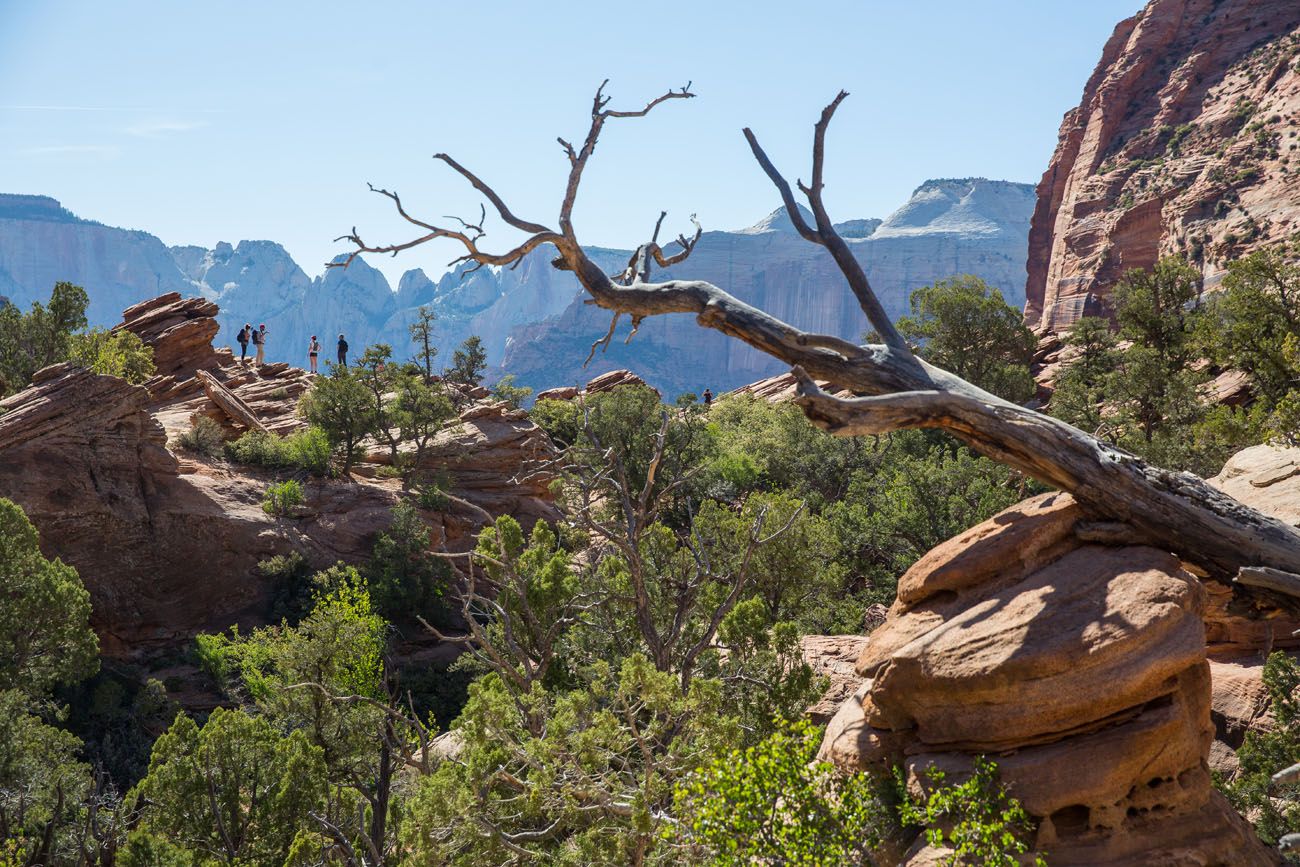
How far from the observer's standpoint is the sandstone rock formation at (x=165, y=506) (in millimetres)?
32000

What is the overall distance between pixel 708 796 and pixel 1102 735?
3.28 metres

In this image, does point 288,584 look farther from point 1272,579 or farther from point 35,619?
point 1272,579

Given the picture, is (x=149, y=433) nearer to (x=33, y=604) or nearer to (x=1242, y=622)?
(x=33, y=604)

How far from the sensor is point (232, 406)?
4334 centimetres

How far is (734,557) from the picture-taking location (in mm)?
20734

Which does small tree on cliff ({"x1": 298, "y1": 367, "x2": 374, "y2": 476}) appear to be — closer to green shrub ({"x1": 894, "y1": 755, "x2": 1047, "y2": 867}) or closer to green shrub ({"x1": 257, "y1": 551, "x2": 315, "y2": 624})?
green shrub ({"x1": 257, "y1": 551, "x2": 315, "y2": 624})

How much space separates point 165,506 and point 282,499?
4.12 meters

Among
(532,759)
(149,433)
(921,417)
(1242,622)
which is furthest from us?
(149,433)

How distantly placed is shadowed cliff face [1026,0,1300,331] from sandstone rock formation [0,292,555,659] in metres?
53.0

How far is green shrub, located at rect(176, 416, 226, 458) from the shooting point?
39344 mm

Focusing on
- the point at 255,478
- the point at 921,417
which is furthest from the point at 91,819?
the point at 255,478

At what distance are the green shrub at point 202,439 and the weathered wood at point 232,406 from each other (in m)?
2.16

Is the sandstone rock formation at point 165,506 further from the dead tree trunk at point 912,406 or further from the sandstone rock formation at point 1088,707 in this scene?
the sandstone rock formation at point 1088,707

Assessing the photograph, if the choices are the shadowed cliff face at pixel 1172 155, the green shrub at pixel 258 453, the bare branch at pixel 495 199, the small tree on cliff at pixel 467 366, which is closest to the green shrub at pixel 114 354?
the green shrub at pixel 258 453
